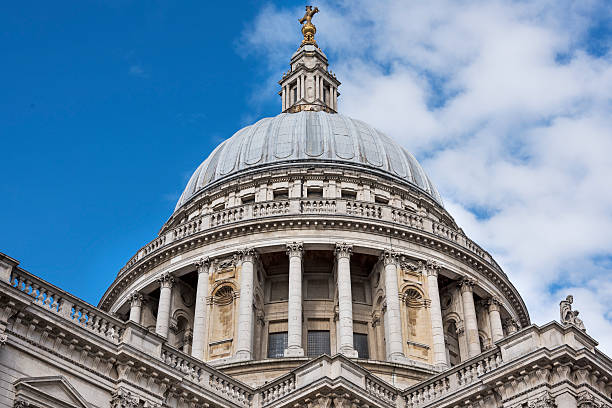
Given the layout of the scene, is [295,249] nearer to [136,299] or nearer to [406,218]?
[406,218]

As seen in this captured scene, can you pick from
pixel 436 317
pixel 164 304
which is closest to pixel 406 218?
pixel 436 317

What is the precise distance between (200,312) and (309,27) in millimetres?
32555

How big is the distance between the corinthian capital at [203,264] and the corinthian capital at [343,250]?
6.49m

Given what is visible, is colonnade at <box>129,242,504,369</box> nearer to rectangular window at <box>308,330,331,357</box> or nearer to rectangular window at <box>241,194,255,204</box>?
rectangular window at <box>308,330,331,357</box>

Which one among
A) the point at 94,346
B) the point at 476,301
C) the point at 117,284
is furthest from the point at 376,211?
the point at 94,346

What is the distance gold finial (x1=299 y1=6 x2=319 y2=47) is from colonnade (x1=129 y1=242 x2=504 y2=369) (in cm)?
2713

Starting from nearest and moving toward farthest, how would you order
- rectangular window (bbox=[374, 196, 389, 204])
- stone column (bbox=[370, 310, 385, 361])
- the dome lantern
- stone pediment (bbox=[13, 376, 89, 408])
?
stone pediment (bbox=[13, 376, 89, 408])
stone column (bbox=[370, 310, 385, 361])
rectangular window (bbox=[374, 196, 389, 204])
the dome lantern

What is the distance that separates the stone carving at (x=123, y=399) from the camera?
24281 millimetres

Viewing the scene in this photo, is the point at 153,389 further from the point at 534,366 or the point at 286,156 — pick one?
the point at 286,156

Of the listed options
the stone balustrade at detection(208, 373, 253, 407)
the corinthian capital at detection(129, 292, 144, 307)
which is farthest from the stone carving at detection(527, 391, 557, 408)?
the corinthian capital at detection(129, 292, 144, 307)

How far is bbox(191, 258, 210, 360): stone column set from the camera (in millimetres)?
40500

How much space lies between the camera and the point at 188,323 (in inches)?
1741

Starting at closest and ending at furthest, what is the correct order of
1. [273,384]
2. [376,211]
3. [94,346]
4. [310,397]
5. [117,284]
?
[94,346]
[310,397]
[273,384]
[376,211]
[117,284]

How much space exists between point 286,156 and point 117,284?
12.0 metres
